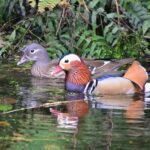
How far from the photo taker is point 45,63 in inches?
574

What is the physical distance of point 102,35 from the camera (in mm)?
15109

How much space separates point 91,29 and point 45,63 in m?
1.22

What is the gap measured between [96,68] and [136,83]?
194cm

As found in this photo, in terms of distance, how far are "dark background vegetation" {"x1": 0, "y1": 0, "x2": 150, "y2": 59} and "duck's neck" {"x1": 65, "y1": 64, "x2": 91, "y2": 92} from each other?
1571mm

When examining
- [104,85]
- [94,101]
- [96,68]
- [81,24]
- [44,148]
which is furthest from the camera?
[81,24]

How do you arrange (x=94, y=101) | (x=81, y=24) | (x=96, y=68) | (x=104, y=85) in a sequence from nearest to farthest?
1. (x=94, y=101)
2. (x=104, y=85)
3. (x=96, y=68)
4. (x=81, y=24)

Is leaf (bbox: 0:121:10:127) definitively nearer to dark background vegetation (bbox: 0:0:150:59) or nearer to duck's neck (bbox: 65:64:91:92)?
duck's neck (bbox: 65:64:91:92)

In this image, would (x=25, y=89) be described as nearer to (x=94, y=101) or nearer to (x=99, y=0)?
(x=94, y=101)

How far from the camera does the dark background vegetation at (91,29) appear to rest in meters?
14.4

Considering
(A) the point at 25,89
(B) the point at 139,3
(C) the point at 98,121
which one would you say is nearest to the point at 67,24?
(B) the point at 139,3

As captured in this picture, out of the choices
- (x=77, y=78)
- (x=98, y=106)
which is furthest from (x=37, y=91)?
(x=98, y=106)

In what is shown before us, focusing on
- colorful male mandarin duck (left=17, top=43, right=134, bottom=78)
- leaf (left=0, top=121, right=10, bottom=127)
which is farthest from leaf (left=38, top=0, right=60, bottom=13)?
leaf (left=0, top=121, right=10, bottom=127)

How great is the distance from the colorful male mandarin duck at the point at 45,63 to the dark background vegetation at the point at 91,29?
0.83ft

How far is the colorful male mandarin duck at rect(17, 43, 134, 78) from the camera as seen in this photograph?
13.6 metres
